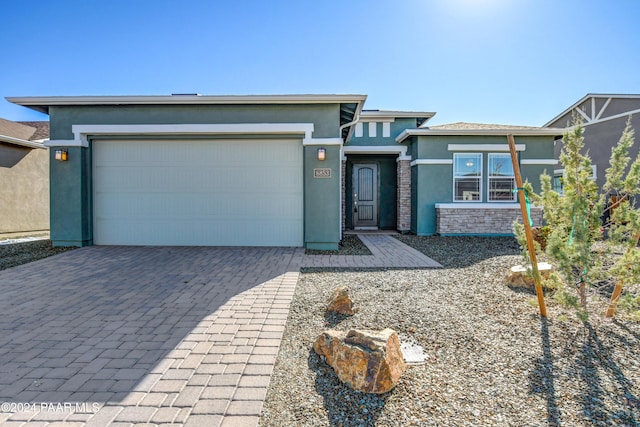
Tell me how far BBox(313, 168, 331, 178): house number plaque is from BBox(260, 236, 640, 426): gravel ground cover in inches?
143

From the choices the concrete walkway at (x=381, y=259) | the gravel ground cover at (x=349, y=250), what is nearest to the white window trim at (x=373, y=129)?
the gravel ground cover at (x=349, y=250)

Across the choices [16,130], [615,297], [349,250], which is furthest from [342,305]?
[16,130]

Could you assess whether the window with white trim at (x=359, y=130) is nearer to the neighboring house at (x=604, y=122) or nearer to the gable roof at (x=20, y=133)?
the neighboring house at (x=604, y=122)

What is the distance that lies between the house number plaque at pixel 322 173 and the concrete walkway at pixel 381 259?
1892 millimetres

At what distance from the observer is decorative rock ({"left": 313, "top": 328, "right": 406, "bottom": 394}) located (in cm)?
223

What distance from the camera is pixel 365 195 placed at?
12.4 m

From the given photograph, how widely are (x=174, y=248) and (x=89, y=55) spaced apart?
275 inches

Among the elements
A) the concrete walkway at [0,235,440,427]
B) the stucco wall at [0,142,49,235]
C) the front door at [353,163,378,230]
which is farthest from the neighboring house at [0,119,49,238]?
the front door at [353,163,378,230]

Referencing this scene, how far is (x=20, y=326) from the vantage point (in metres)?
3.35

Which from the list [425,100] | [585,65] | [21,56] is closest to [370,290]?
[425,100]

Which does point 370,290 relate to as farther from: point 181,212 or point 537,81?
point 537,81

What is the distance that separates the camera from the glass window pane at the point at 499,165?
33.9 feet

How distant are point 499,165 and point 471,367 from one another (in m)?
9.44

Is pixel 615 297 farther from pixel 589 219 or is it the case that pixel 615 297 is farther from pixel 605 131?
pixel 605 131
